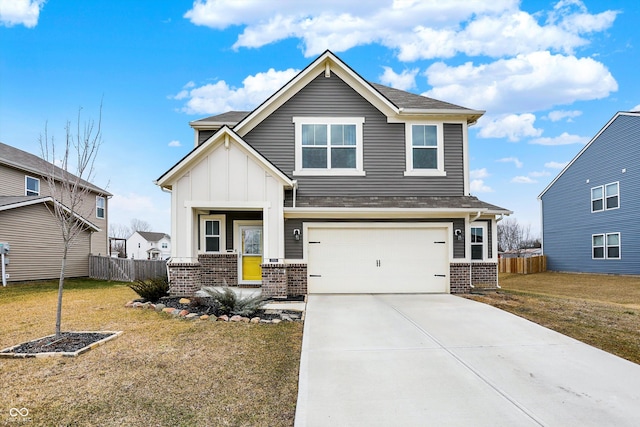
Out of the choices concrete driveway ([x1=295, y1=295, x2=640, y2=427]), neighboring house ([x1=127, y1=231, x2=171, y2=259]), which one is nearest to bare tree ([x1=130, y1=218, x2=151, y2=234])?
neighboring house ([x1=127, y1=231, x2=171, y2=259])

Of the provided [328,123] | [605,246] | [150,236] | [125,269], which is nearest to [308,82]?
[328,123]

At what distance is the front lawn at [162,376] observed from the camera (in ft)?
13.2

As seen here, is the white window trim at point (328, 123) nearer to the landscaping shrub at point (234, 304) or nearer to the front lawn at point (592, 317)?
the landscaping shrub at point (234, 304)

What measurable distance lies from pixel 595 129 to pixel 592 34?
8.94m

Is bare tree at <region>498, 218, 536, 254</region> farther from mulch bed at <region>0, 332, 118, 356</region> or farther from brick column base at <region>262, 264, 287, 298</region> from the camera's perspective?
mulch bed at <region>0, 332, 118, 356</region>

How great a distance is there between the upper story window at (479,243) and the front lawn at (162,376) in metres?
10.0

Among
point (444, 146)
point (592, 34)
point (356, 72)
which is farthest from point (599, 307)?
point (592, 34)

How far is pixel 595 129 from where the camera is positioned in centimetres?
2270

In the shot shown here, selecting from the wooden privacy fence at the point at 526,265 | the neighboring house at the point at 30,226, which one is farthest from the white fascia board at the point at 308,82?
the wooden privacy fence at the point at 526,265

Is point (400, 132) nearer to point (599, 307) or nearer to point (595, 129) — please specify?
point (599, 307)

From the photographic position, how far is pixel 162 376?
5.08 metres

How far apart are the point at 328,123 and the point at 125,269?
Answer: 529 inches

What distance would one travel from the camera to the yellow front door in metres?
13.0

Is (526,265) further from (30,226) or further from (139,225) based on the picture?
(139,225)
